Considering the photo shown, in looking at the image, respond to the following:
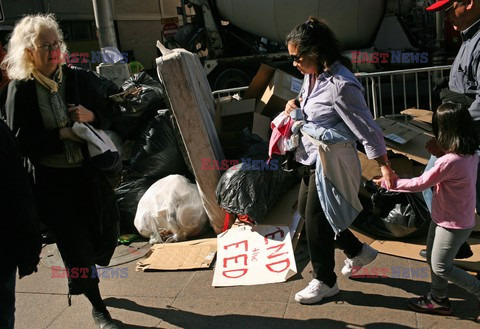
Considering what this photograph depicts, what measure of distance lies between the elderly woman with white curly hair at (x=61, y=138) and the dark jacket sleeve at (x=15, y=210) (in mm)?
402

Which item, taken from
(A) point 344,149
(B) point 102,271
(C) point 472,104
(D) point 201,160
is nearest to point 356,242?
(A) point 344,149

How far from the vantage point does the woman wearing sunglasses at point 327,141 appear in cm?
253

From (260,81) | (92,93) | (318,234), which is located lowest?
(318,234)

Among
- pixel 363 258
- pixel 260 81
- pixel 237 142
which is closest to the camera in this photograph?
pixel 363 258

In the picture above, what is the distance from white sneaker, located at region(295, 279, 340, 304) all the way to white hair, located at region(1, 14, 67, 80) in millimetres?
2062

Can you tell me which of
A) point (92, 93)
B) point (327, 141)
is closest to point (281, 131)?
point (327, 141)

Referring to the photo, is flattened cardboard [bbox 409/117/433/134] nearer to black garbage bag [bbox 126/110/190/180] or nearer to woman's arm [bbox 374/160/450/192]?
woman's arm [bbox 374/160/450/192]

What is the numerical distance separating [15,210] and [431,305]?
226 cm

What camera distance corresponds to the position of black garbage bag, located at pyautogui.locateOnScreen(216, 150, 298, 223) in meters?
3.61

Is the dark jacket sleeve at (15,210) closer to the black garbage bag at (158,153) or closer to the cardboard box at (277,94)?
the black garbage bag at (158,153)

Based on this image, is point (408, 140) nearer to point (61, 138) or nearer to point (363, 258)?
point (363, 258)

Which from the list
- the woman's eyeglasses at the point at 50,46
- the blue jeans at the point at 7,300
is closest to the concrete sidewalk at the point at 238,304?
the blue jeans at the point at 7,300

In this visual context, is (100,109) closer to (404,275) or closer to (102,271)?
(102,271)

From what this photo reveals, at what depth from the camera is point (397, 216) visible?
3.43 m
